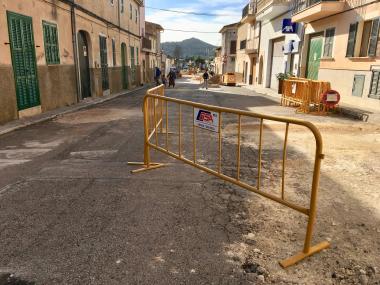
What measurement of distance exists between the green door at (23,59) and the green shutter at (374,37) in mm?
12126

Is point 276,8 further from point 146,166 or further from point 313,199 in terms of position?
point 313,199

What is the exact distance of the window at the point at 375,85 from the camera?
11.6m

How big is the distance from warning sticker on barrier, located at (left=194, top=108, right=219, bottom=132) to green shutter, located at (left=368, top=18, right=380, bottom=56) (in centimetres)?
1044

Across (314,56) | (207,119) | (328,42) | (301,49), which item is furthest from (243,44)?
(207,119)

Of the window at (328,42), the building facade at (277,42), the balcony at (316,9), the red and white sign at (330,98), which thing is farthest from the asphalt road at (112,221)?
the building facade at (277,42)

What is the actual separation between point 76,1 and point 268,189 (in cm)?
1352

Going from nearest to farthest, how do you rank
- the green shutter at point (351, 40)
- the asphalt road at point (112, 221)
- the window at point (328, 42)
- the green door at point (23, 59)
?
the asphalt road at point (112, 221) < the green door at point (23, 59) < the green shutter at point (351, 40) < the window at point (328, 42)

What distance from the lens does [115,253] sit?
296 cm

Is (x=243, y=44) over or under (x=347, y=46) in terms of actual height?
over

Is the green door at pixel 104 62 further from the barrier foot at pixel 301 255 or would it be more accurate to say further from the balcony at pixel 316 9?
the barrier foot at pixel 301 255

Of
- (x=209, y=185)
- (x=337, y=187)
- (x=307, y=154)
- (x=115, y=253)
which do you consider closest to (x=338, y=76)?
(x=307, y=154)

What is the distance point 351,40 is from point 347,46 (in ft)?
1.27

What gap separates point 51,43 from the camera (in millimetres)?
11688

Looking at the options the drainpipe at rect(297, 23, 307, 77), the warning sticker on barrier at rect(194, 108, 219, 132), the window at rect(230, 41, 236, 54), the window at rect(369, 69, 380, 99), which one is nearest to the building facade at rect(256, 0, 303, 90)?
the drainpipe at rect(297, 23, 307, 77)
